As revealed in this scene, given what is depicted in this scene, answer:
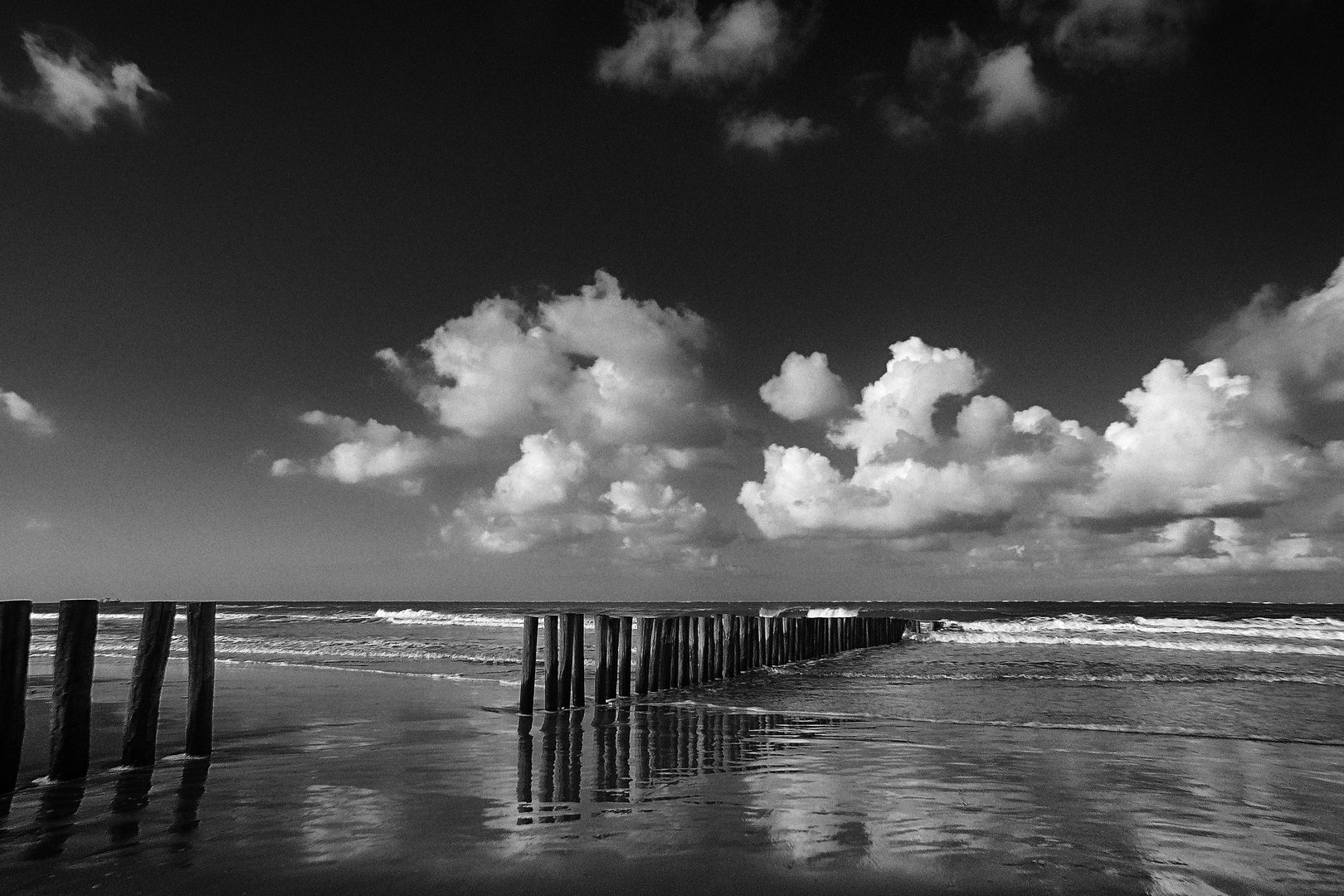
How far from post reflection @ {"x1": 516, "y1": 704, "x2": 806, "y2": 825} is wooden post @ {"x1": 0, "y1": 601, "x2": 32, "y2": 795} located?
4.05 m

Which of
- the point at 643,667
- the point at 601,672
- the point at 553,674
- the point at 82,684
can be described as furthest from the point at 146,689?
the point at 643,667

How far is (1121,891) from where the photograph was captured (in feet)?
15.4

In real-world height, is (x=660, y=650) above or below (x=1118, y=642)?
above

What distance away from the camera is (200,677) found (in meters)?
8.23

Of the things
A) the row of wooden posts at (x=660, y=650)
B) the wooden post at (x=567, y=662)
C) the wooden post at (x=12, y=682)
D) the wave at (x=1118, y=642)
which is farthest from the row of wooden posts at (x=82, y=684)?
the wave at (x=1118, y=642)


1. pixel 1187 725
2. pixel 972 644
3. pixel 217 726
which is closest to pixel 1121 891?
pixel 1187 725

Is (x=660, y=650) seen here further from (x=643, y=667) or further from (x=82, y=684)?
(x=82, y=684)

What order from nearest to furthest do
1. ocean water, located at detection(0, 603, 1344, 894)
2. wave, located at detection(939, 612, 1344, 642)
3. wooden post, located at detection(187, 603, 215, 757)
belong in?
ocean water, located at detection(0, 603, 1344, 894), wooden post, located at detection(187, 603, 215, 757), wave, located at detection(939, 612, 1344, 642)

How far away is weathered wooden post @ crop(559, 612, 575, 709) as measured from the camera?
40.3 feet

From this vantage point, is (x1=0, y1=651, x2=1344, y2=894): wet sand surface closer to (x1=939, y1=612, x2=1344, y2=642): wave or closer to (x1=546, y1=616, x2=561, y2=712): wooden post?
(x1=546, y1=616, x2=561, y2=712): wooden post

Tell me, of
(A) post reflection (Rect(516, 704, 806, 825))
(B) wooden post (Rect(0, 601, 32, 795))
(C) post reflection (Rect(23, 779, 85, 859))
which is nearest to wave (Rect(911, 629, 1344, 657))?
(A) post reflection (Rect(516, 704, 806, 825))

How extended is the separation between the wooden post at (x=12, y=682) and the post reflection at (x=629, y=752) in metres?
4.05

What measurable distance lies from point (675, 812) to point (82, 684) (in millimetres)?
5198

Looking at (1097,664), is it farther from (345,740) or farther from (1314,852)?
(345,740)
